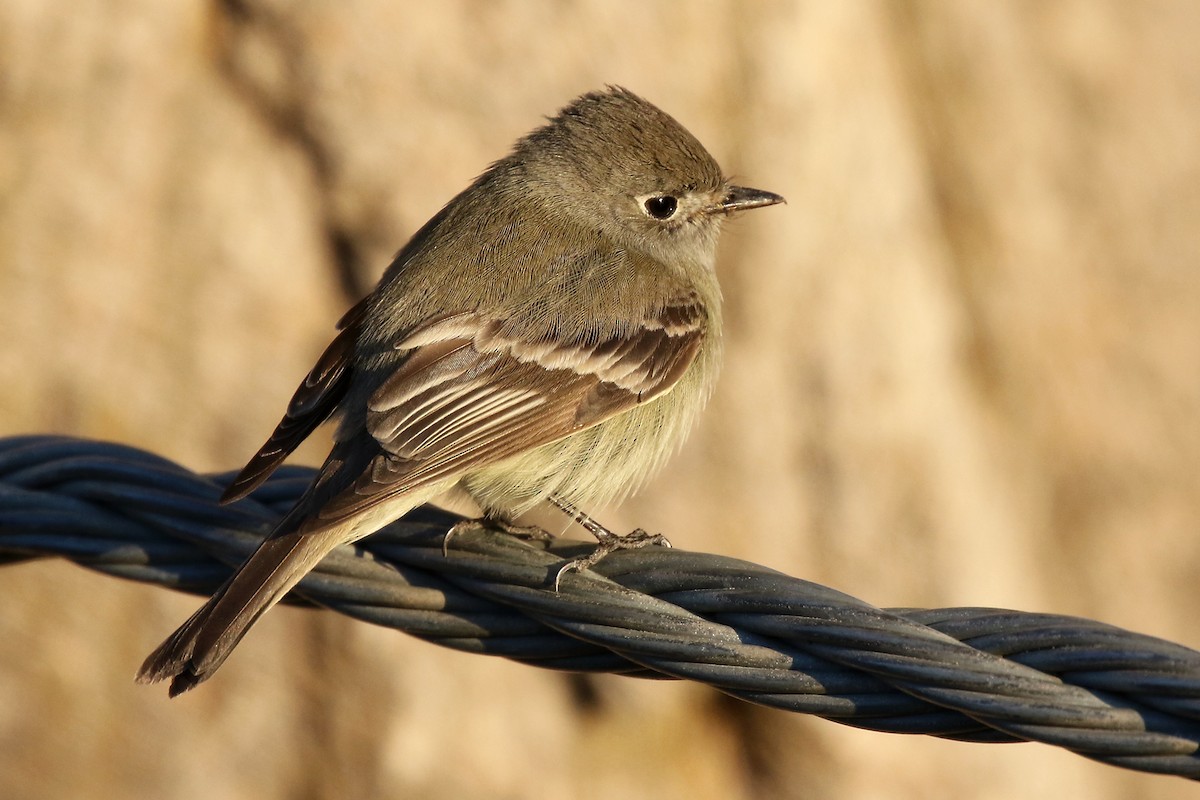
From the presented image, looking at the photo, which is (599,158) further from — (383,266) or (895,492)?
(895,492)

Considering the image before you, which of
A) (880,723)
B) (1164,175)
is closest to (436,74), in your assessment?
(1164,175)

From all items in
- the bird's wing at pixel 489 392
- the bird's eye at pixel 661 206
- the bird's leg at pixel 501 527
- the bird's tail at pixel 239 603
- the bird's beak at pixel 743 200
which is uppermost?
the bird's beak at pixel 743 200

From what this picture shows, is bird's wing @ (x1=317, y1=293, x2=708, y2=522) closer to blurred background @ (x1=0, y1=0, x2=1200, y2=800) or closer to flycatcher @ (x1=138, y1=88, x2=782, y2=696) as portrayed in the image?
flycatcher @ (x1=138, y1=88, x2=782, y2=696)

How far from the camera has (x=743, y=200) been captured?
17.3 ft

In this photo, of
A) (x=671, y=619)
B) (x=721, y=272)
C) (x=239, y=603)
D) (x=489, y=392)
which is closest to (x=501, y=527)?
(x=489, y=392)

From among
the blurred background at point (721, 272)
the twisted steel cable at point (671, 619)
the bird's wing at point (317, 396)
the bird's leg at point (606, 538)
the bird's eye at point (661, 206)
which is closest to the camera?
the twisted steel cable at point (671, 619)

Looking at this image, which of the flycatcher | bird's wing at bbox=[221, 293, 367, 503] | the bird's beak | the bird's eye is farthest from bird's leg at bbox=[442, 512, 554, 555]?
the bird's beak

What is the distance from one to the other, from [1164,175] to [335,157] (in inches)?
179

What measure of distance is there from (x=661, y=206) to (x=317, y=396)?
1.78 m

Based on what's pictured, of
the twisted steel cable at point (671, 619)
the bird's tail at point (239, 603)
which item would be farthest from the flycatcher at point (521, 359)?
the twisted steel cable at point (671, 619)

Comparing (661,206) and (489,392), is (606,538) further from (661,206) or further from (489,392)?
(661,206)

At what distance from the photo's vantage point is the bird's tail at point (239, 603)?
304 cm

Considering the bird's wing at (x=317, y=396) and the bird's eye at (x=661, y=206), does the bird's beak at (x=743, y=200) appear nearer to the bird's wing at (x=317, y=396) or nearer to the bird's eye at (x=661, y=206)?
the bird's eye at (x=661, y=206)

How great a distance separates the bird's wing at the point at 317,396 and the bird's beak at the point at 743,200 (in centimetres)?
166
